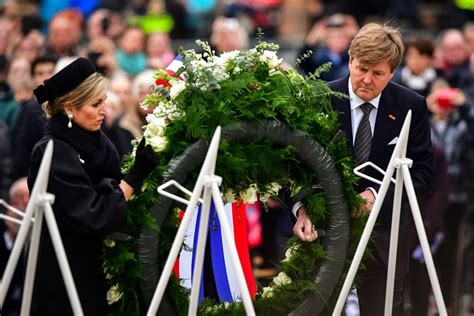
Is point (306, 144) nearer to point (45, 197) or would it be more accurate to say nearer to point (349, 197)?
point (349, 197)

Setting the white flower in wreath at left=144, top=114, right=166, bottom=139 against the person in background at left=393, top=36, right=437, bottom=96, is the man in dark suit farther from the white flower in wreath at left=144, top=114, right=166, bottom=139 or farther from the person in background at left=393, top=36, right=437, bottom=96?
the person in background at left=393, top=36, right=437, bottom=96

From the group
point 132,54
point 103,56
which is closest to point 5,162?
point 103,56

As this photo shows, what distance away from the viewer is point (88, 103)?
23.6 feet

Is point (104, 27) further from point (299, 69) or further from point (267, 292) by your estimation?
point (267, 292)

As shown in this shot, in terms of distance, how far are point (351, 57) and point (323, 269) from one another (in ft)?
4.42

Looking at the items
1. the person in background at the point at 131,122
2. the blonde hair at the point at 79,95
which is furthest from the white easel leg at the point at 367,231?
the person in background at the point at 131,122

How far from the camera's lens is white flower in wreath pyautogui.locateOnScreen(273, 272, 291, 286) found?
789cm

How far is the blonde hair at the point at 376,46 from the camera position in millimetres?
7887

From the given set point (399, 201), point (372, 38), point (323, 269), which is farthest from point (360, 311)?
point (372, 38)

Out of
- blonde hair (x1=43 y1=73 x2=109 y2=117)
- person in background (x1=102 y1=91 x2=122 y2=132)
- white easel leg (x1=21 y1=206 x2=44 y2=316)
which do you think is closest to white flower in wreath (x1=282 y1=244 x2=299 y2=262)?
blonde hair (x1=43 y1=73 x2=109 y2=117)

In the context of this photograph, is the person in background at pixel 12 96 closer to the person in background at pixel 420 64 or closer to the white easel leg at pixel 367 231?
the person in background at pixel 420 64

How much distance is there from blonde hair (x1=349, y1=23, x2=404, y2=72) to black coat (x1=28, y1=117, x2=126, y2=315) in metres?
1.68

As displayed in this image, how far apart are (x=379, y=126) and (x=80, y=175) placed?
2.07m

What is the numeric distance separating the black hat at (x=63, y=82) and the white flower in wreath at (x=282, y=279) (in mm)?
1790
